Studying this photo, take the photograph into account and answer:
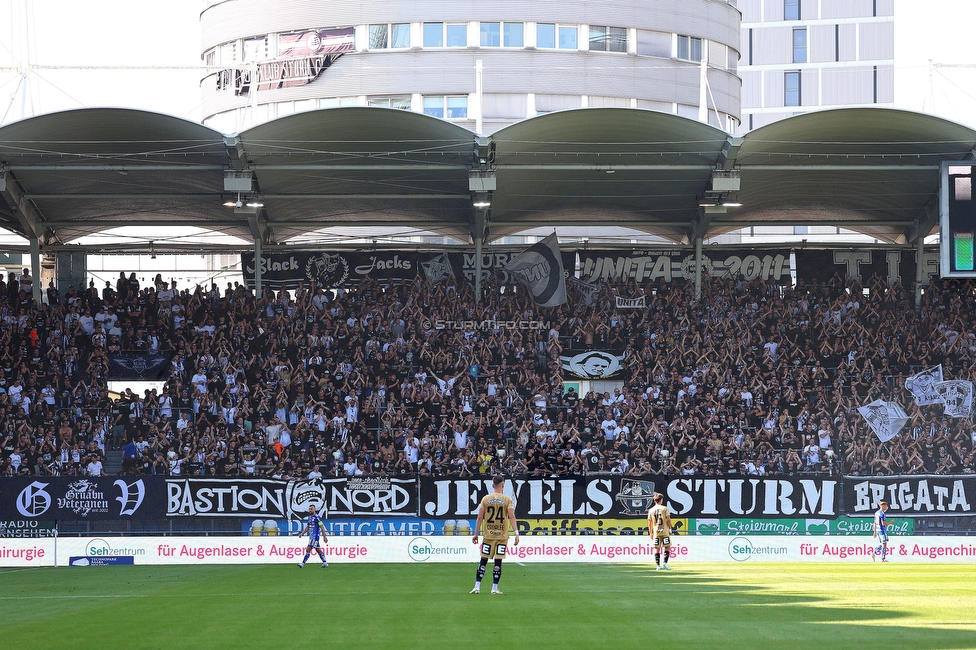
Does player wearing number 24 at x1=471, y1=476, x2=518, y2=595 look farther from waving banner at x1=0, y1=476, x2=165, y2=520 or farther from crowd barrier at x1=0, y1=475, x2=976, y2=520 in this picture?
waving banner at x1=0, y1=476, x2=165, y2=520

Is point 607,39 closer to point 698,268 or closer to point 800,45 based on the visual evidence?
point 698,268

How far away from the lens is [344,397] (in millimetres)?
38219

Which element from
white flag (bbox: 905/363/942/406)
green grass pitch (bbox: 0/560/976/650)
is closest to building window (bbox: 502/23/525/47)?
white flag (bbox: 905/363/942/406)

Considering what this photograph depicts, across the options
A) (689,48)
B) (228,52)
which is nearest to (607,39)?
(689,48)

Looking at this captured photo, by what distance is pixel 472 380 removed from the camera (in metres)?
39.2

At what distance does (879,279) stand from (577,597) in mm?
28801

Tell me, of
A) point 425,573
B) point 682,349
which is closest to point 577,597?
point 425,573

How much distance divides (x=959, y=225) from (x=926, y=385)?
258 inches

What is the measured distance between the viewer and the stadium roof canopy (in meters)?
34.7

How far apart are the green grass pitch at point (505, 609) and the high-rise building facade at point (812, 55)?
248ft

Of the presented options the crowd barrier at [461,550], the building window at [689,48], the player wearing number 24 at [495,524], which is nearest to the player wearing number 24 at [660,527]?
the crowd barrier at [461,550]

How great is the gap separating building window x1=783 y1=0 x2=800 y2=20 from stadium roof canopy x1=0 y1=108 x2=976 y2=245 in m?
56.4

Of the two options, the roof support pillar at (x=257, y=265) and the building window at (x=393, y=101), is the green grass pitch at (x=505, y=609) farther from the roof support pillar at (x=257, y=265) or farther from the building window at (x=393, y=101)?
the building window at (x=393, y=101)

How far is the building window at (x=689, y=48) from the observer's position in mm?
65875
